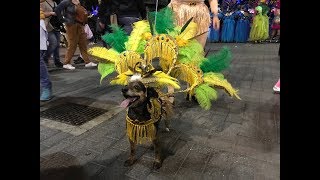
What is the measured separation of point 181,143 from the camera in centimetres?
310

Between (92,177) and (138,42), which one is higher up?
(138,42)

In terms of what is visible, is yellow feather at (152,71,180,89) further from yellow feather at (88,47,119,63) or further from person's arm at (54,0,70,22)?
person's arm at (54,0,70,22)

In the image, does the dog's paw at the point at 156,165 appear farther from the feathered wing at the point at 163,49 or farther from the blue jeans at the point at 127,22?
the blue jeans at the point at 127,22

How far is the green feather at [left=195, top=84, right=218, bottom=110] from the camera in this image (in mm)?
2740

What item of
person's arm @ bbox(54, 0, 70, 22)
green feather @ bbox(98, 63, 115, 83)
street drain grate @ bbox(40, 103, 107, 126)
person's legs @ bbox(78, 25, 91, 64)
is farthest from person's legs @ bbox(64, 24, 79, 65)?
green feather @ bbox(98, 63, 115, 83)

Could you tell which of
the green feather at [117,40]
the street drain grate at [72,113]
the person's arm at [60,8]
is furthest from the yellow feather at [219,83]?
Answer: the person's arm at [60,8]

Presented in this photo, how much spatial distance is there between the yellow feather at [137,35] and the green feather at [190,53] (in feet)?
1.45

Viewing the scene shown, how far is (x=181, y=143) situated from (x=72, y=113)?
179cm

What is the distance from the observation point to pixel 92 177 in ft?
8.18
